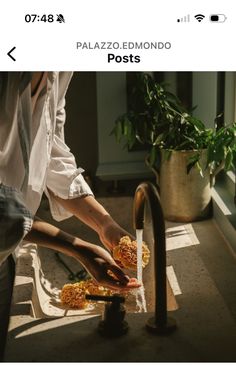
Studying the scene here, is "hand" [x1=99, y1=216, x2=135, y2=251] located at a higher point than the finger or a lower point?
higher

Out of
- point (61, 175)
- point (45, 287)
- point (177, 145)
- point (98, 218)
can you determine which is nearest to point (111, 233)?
point (98, 218)

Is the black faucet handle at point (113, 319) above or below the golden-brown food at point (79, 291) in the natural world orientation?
above

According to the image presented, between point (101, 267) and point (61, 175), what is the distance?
0.28 meters

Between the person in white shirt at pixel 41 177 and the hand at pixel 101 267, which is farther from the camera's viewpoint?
the hand at pixel 101 267

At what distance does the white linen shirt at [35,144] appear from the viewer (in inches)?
40.1

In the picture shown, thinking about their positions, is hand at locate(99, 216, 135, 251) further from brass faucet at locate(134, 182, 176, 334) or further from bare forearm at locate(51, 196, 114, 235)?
brass faucet at locate(134, 182, 176, 334)

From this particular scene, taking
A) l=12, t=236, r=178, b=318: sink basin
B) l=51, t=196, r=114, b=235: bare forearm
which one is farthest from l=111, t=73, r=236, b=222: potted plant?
l=51, t=196, r=114, b=235: bare forearm

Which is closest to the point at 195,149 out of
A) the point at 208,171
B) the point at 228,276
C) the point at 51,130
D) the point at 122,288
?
the point at 208,171

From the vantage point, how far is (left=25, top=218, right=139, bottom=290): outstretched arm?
1.00 m
